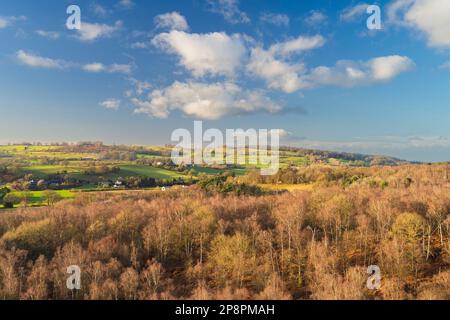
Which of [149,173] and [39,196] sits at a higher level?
[149,173]

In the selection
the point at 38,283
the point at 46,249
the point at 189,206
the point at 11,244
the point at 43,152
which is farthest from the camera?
the point at 43,152

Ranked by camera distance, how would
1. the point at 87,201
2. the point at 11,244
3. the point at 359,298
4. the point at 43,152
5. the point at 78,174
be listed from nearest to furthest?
the point at 359,298
the point at 11,244
the point at 87,201
the point at 78,174
the point at 43,152

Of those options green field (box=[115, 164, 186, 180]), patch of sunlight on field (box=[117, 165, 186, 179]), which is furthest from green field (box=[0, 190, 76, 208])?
patch of sunlight on field (box=[117, 165, 186, 179])

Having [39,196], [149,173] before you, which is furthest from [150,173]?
[39,196]

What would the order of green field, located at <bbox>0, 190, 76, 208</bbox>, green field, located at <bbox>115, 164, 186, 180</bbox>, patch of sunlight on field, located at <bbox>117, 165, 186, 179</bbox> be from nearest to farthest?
1. green field, located at <bbox>0, 190, 76, 208</bbox>
2. green field, located at <bbox>115, 164, 186, 180</bbox>
3. patch of sunlight on field, located at <bbox>117, 165, 186, 179</bbox>

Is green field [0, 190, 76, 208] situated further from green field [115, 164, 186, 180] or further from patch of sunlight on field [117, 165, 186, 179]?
patch of sunlight on field [117, 165, 186, 179]

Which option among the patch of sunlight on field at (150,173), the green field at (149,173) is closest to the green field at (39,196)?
the green field at (149,173)

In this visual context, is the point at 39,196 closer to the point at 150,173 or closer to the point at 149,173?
the point at 149,173

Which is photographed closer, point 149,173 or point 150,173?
point 149,173

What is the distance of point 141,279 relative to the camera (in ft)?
154

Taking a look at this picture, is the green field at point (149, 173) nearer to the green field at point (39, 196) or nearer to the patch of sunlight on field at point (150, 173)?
the patch of sunlight on field at point (150, 173)

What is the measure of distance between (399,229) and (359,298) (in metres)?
25.9

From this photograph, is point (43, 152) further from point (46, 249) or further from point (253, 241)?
point (253, 241)

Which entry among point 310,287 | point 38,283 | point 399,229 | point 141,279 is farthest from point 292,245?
point 38,283
